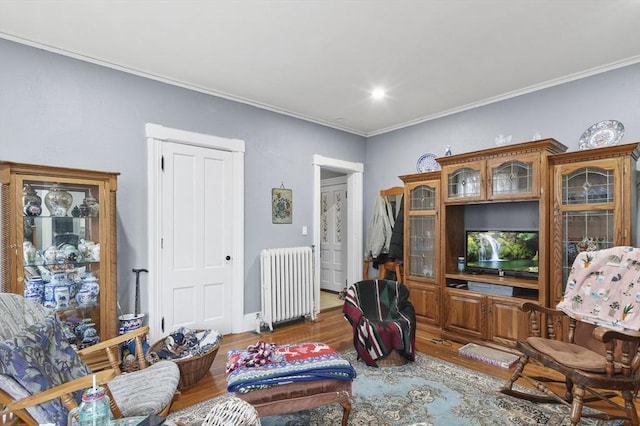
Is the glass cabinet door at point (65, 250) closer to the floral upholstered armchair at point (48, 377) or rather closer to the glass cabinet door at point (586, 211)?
the floral upholstered armchair at point (48, 377)

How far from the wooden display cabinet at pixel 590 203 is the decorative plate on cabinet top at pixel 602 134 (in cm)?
28

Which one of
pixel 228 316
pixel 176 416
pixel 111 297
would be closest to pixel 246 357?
pixel 176 416

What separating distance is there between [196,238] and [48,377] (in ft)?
6.51

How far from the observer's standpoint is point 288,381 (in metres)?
1.90

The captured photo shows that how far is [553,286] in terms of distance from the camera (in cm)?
301

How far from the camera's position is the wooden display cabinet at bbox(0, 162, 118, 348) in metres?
2.28

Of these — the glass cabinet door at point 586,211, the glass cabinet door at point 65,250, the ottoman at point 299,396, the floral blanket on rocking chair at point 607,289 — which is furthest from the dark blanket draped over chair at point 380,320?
the glass cabinet door at point 65,250

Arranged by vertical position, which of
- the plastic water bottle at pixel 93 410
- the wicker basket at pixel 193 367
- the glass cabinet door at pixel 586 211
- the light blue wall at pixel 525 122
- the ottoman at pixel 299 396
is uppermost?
the light blue wall at pixel 525 122

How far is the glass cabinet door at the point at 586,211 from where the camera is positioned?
2777 mm

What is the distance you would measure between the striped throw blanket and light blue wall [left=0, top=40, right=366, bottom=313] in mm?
1683

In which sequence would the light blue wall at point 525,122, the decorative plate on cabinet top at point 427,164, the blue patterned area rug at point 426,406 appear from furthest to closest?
the decorative plate on cabinet top at point 427,164 < the light blue wall at point 525,122 < the blue patterned area rug at point 426,406

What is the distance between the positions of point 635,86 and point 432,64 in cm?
180

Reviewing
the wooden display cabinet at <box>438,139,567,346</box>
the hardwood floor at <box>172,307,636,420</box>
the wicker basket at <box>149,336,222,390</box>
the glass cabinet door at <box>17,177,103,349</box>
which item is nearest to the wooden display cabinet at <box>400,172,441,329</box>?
the wooden display cabinet at <box>438,139,567,346</box>

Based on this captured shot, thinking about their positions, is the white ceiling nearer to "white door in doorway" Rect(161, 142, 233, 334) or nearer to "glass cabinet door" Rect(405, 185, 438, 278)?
"white door in doorway" Rect(161, 142, 233, 334)
